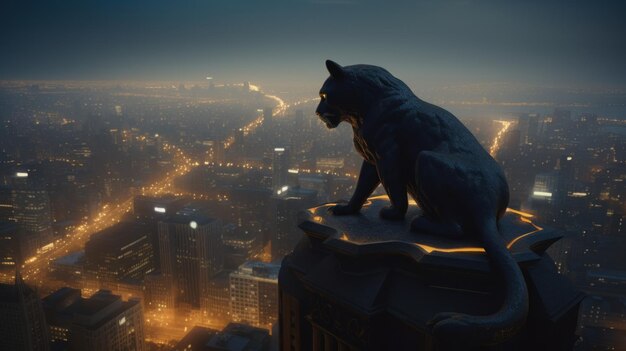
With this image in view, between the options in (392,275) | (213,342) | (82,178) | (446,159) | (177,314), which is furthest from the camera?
(82,178)

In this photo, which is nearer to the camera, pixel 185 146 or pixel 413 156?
pixel 413 156

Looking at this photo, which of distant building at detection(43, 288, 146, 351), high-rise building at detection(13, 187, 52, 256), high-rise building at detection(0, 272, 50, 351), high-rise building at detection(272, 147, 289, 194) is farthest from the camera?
high-rise building at detection(272, 147, 289, 194)

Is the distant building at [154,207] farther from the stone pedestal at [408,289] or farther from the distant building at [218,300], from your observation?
the stone pedestal at [408,289]

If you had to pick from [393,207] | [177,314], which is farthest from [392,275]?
[177,314]

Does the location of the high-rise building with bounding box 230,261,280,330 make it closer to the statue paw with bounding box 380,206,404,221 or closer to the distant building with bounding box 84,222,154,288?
the distant building with bounding box 84,222,154,288

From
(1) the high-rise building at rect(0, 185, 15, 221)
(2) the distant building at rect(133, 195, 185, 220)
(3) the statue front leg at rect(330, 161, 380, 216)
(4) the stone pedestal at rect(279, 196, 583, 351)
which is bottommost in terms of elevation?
(2) the distant building at rect(133, 195, 185, 220)

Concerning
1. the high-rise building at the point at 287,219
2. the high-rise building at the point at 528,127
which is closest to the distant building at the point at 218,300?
the high-rise building at the point at 287,219

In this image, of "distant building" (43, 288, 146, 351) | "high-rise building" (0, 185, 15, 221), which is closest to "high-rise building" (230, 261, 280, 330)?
"distant building" (43, 288, 146, 351)

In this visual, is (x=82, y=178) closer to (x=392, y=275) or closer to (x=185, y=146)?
(x=185, y=146)
